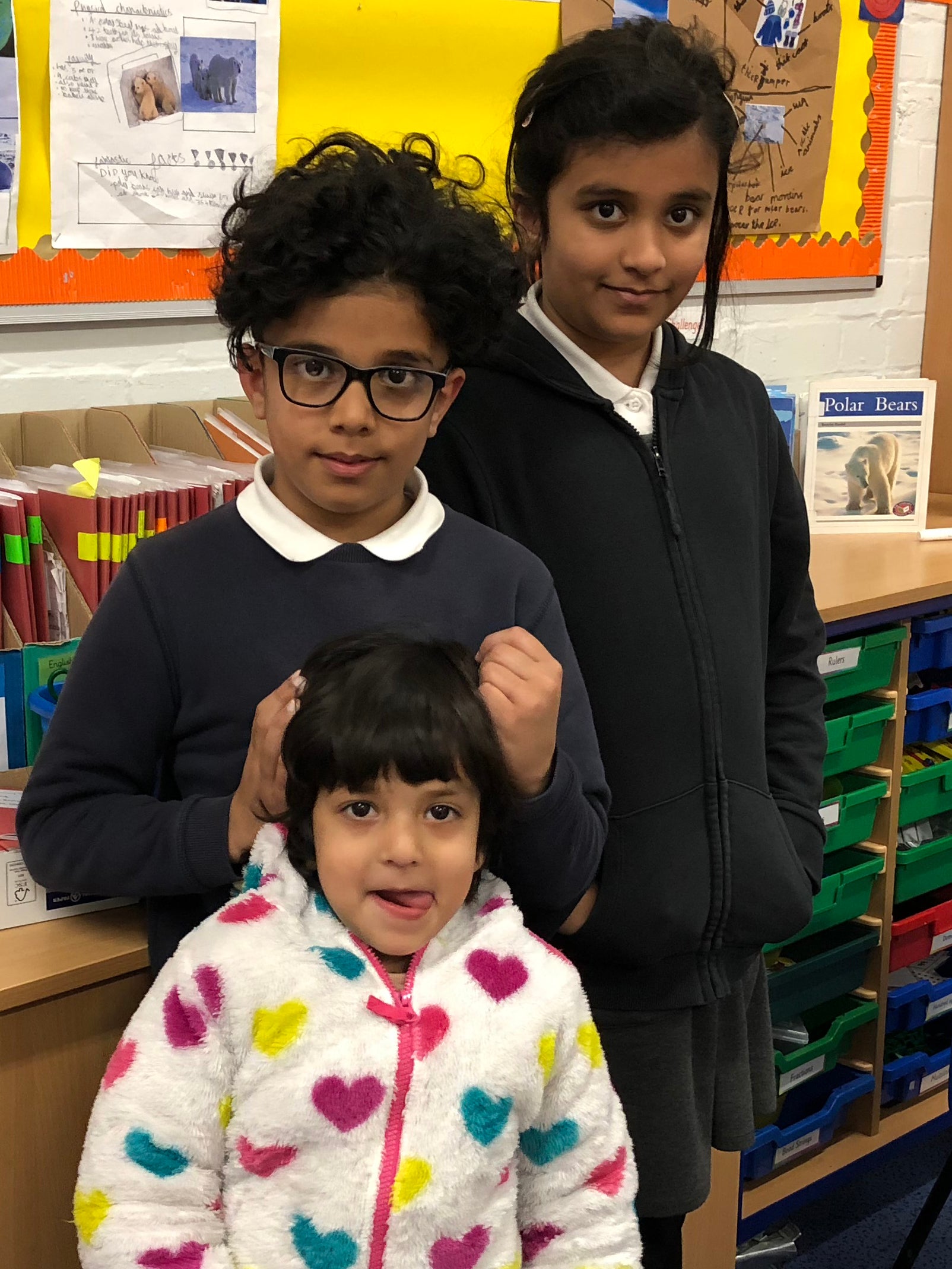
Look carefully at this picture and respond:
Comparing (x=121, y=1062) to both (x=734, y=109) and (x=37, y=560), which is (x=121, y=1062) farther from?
(x=734, y=109)

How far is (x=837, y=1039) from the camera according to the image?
6.93ft

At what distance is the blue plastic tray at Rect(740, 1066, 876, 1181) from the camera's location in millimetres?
2027

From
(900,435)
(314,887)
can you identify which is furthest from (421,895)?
(900,435)

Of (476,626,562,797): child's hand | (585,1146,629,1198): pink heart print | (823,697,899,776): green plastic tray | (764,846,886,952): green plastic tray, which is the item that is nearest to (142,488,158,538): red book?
(476,626,562,797): child's hand

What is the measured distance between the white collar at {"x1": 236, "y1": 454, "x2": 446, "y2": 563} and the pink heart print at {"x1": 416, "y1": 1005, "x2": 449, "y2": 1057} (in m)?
0.33

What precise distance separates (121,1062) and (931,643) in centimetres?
154

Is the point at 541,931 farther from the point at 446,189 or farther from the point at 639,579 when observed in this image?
the point at 446,189

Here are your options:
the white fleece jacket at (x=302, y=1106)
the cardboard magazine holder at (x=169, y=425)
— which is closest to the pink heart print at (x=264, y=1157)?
the white fleece jacket at (x=302, y=1106)

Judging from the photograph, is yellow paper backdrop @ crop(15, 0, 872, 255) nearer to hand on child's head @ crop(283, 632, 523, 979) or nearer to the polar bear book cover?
the polar bear book cover

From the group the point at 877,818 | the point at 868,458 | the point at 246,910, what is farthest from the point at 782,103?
the point at 246,910

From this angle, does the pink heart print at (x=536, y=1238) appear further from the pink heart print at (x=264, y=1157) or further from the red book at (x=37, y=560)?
the red book at (x=37, y=560)

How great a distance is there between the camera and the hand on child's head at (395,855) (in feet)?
3.02

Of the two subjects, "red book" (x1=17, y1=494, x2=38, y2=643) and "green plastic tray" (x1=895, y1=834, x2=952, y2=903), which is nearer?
"red book" (x1=17, y1=494, x2=38, y2=643)

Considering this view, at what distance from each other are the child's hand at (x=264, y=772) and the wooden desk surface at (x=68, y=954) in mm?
195
